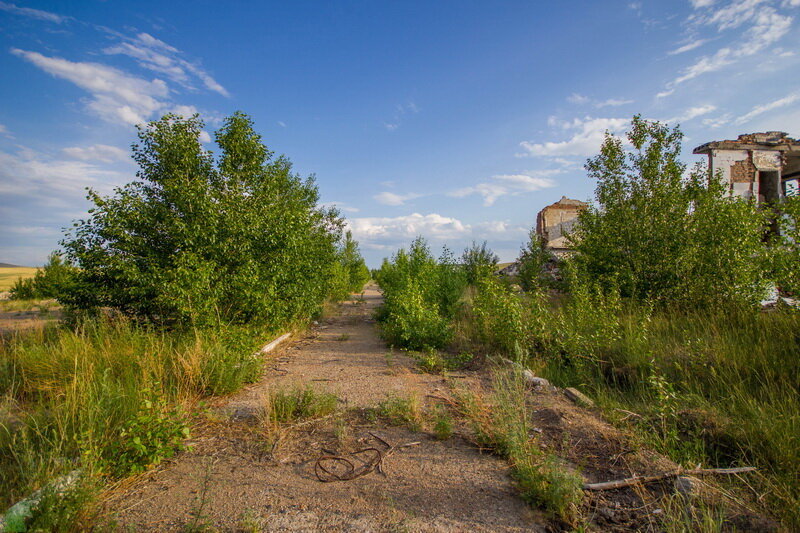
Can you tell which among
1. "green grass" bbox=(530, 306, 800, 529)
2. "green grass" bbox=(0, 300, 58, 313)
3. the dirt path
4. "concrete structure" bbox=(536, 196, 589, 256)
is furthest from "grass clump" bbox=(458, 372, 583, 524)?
"green grass" bbox=(0, 300, 58, 313)

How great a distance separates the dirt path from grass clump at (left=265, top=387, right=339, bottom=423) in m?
0.17

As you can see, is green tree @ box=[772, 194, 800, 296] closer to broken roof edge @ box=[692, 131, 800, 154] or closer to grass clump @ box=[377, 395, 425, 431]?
grass clump @ box=[377, 395, 425, 431]

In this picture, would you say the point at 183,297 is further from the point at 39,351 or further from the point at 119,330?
the point at 39,351

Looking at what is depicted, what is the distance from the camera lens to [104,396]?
352cm

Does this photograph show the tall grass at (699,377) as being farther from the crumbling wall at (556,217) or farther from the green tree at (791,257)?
the crumbling wall at (556,217)

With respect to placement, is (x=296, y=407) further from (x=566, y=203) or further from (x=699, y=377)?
(x=566, y=203)

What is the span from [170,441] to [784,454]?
5487 millimetres

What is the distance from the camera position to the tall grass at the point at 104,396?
2935mm

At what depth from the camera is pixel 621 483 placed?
9.66 ft

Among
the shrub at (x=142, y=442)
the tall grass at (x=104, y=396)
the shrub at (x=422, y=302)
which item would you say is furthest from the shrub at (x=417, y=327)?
the shrub at (x=142, y=442)

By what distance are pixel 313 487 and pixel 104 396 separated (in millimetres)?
2230

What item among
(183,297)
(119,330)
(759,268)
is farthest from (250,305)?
(759,268)

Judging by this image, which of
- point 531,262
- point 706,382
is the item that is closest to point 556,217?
point 531,262

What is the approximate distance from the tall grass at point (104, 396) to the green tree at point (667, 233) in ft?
26.4
